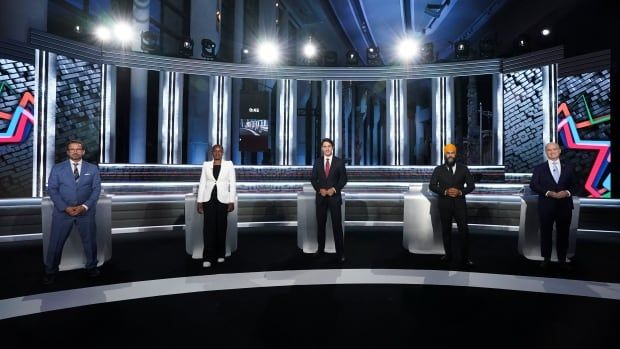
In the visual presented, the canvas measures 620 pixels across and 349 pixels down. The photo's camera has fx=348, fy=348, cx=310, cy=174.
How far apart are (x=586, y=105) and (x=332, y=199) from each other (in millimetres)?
5588

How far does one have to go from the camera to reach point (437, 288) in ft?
9.47

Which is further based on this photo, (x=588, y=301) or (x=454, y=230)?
(x=454, y=230)

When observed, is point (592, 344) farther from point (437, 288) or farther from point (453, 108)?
point (453, 108)

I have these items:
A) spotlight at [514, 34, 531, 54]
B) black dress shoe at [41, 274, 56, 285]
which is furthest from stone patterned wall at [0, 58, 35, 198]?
spotlight at [514, 34, 531, 54]

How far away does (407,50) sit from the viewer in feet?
26.5

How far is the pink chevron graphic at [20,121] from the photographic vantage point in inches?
225

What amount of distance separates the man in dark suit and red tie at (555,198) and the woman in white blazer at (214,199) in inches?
122

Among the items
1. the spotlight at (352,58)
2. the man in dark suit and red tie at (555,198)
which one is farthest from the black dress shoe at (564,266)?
the spotlight at (352,58)

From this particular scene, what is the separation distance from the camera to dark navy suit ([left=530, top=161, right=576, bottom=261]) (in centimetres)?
338

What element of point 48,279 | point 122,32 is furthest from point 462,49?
point 48,279

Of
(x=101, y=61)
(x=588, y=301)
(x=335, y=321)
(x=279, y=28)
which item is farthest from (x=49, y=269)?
(x=279, y=28)

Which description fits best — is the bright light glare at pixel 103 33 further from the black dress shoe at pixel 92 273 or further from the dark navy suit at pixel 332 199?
the dark navy suit at pixel 332 199

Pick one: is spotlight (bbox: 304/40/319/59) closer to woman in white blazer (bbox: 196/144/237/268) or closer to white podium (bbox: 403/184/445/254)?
white podium (bbox: 403/184/445/254)

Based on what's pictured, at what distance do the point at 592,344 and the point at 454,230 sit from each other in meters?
3.87
